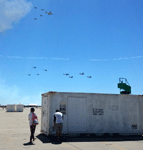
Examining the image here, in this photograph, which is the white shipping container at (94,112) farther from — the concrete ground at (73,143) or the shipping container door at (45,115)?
the concrete ground at (73,143)

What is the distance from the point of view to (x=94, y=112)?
47.4 feet

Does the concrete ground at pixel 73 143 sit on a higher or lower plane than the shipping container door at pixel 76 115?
lower

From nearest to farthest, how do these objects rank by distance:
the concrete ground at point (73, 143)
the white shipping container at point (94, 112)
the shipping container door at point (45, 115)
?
the concrete ground at point (73, 143) → the white shipping container at point (94, 112) → the shipping container door at point (45, 115)

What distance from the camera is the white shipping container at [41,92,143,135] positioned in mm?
13773

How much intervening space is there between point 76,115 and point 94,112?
4.44 ft

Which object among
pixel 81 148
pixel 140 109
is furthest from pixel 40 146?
pixel 140 109

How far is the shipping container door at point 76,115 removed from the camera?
13.9 meters

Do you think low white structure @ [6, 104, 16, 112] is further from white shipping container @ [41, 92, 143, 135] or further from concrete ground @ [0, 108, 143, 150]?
concrete ground @ [0, 108, 143, 150]

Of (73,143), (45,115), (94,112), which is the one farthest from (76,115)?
(73,143)

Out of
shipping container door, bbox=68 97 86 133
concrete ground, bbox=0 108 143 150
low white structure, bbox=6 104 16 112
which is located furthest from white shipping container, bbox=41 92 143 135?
low white structure, bbox=6 104 16 112

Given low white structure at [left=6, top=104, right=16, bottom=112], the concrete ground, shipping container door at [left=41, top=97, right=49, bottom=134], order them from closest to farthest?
the concrete ground
shipping container door at [left=41, top=97, right=49, bottom=134]
low white structure at [left=6, top=104, right=16, bottom=112]

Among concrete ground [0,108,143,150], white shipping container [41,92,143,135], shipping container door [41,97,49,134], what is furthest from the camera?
shipping container door [41,97,49,134]

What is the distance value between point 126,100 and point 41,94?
21.2 feet

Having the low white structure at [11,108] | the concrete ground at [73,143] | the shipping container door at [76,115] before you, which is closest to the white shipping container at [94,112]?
the shipping container door at [76,115]
